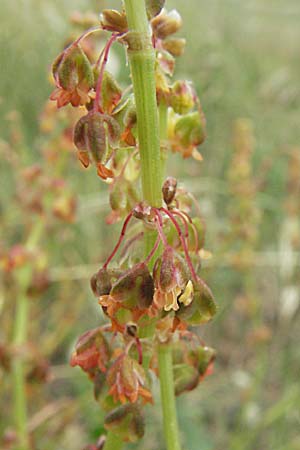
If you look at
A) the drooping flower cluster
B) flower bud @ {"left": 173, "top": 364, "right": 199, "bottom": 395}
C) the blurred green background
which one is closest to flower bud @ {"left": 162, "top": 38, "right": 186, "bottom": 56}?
the drooping flower cluster

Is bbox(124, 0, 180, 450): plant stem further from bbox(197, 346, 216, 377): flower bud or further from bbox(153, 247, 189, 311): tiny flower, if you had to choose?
bbox(197, 346, 216, 377): flower bud

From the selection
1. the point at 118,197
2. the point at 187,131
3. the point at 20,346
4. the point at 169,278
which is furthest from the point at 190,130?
the point at 20,346

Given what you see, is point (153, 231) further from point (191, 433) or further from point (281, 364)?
point (281, 364)

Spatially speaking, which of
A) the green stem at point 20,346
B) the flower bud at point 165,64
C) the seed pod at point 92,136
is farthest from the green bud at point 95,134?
the green stem at point 20,346

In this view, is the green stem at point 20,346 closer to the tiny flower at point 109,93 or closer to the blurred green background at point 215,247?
the blurred green background at point 215,247

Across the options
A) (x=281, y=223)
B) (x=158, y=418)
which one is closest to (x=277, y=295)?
(x=281, y=223)

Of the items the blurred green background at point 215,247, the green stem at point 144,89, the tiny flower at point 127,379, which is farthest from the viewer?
the blurred green background at point 215,247

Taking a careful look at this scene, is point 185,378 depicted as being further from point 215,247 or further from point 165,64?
point 215,247
